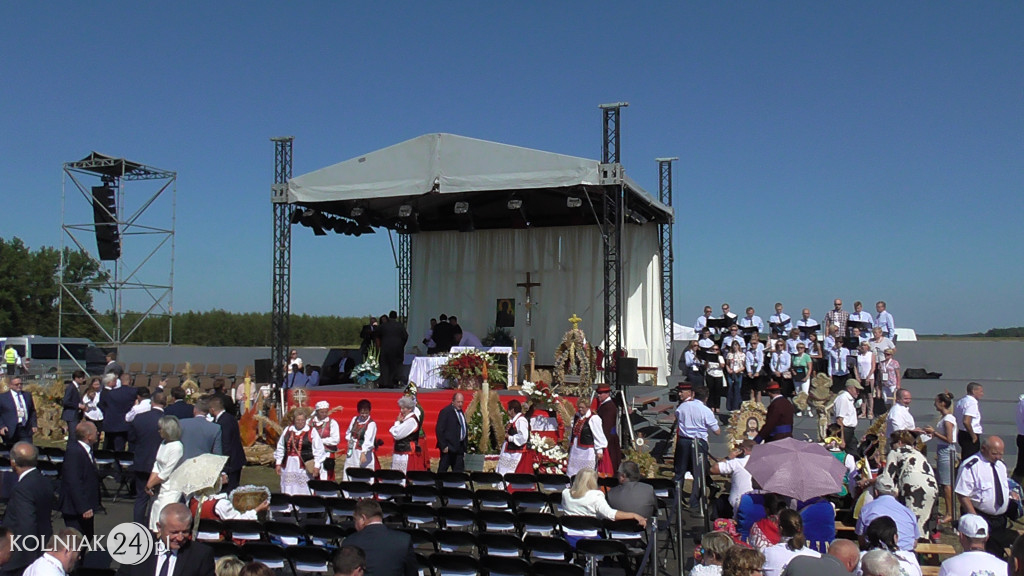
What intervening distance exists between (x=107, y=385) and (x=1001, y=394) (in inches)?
645

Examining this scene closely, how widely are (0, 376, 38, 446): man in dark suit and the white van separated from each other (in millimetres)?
13487

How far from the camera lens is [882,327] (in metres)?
14.9

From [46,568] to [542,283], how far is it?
16.4 meters

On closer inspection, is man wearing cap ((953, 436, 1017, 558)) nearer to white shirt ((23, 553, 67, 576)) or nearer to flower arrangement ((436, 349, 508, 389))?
white shirt ((23, 553, 67, 576))

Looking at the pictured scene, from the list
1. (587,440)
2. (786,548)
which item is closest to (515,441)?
(587,440)

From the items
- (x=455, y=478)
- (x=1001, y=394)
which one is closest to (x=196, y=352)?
(x=455, y=478)

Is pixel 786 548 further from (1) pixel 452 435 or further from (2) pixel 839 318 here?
(2) pixel 839 318

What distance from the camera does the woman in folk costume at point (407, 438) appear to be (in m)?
8.78

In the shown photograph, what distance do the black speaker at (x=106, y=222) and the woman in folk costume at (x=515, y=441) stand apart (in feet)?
54.4

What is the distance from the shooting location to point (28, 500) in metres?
5.41

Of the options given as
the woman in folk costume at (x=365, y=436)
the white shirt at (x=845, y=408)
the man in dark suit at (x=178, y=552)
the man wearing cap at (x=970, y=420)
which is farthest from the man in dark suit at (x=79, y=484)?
the man wearing cap at (x=970, y=420)

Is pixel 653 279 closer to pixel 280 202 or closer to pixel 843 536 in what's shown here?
pixel 280 202


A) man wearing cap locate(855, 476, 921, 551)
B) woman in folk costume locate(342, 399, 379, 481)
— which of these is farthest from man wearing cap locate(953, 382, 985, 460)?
woman in folk costume locate(342, 399, 379, 481)

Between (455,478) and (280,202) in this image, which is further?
(280,202)
